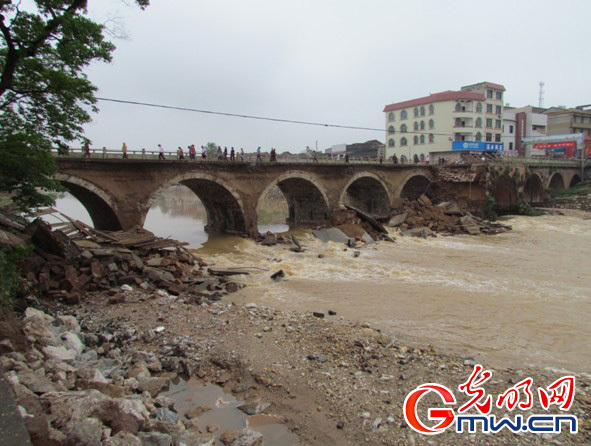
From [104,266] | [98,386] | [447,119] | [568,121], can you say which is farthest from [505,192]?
[98,386]

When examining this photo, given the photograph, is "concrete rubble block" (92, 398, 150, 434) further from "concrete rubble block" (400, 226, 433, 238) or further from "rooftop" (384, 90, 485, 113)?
"rooftop" (384, 90, 485, 113)

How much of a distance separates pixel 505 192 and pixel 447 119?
1573 cm

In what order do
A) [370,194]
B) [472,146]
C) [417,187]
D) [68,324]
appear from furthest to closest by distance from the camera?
[472,146] → [417,187] → [370,194] → [68,324]

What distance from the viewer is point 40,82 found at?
1005cm

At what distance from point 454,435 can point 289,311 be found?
6301mm

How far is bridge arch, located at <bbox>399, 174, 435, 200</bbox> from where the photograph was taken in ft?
128

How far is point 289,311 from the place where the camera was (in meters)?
11.6

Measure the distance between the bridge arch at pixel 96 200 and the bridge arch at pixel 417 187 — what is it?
87.6 feet

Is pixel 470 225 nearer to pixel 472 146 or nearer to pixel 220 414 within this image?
pixel 472 146

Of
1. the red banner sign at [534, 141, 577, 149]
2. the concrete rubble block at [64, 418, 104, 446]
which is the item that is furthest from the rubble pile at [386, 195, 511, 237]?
the red banner sign at [534, 141, 577, 149]

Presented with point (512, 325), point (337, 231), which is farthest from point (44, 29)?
point (337, 231)

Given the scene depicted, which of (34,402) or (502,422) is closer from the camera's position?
(34,402)

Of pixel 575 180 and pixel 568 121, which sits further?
pixel 568 121

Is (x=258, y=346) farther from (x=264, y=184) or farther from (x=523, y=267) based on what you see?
(x=264, y=184)
